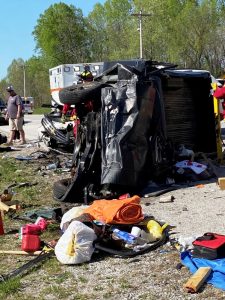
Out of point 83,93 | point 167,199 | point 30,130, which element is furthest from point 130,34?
point 167,199

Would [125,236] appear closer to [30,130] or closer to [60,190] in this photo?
[60,190]

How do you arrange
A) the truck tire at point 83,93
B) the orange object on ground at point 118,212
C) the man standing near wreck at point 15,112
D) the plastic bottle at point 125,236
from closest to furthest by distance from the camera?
the plastic bottle at point 125,236 < the orange object on ground at point 118,212 < the truck tire at point 83,93 < the man standing near wreck at point 15,112

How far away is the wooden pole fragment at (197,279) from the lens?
4137 millimetres

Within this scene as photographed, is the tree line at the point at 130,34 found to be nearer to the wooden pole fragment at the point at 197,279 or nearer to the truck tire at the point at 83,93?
the truck tire at the point at 83,93

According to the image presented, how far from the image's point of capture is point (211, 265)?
14.6 ft

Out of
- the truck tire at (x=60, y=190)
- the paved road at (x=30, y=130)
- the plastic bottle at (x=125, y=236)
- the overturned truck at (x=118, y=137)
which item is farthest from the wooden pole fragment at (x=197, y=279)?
the paved road at (x=30, y=130)

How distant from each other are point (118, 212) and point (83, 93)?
2.86 meters

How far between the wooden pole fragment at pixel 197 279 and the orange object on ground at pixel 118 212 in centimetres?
148

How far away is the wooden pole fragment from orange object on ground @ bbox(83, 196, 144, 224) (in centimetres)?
148

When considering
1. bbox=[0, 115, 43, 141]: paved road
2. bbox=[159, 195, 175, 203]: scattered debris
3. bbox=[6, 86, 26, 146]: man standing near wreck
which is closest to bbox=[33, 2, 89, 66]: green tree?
bbox=[0, 115, 43, 141]: paved road

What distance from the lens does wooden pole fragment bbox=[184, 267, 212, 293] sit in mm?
4137

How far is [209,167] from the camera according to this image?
9.27m

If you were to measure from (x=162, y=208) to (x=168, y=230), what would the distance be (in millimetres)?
1175

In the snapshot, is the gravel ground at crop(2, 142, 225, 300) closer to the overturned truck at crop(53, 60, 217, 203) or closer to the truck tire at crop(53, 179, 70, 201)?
the overturned truck at crop(53, 60, 217, 203)
